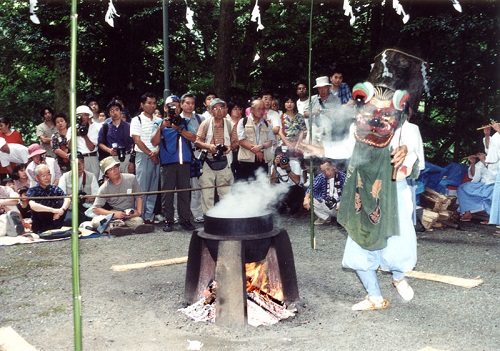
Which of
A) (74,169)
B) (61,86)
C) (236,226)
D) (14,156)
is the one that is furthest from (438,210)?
(61,86)

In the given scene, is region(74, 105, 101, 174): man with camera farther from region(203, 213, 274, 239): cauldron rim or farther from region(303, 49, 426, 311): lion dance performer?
region(303, 49, 426, 311): lion dance performer

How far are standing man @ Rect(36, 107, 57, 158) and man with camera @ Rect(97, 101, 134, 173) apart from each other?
151 centimetres

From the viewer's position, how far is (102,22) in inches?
663

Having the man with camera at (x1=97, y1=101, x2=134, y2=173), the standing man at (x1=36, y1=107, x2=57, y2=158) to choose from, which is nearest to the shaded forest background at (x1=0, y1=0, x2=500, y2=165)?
the standing man at (x1=36, y1=107, x2=57, y2=158)

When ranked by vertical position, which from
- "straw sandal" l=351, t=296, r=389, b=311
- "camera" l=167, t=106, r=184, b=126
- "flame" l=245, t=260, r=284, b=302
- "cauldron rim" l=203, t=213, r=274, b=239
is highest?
"camera" l=167, t=106, r=184, b=126

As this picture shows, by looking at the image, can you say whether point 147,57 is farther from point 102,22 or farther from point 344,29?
point 344,29

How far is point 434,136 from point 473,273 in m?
7.68

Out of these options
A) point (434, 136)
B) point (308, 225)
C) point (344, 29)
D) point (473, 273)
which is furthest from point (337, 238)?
point (344, 29)

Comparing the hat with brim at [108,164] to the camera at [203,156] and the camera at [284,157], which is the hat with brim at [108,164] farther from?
the camera at [284,157]

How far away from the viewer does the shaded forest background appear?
11.9 meters

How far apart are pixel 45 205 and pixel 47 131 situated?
103 inches

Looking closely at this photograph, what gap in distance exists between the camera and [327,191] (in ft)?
30.7

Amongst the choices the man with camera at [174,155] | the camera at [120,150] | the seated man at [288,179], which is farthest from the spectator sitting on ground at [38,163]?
the seated man at [288,179]

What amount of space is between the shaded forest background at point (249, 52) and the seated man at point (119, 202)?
19.7ft
